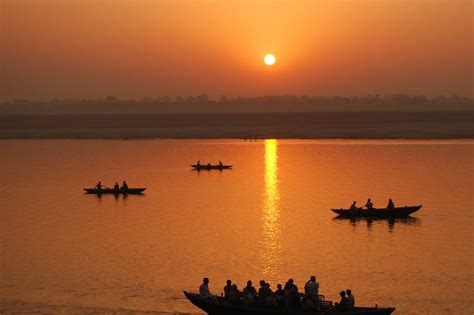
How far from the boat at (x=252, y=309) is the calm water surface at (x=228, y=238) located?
157 cm

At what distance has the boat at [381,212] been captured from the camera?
148 ft

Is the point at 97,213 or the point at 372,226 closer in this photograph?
the point at 372,226

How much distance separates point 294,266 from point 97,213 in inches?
832

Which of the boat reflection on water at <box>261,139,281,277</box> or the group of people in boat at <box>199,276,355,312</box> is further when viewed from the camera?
the boat reflection on water at <box>261,139,281,277</box>

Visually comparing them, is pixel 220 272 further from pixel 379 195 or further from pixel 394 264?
pixel 379 195

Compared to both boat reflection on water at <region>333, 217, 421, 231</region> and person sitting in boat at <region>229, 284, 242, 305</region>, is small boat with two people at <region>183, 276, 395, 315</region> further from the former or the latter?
boat reflection on water at <region>333, 217, 421, 231</region>

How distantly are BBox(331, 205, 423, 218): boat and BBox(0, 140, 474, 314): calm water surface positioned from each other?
2.14 feet

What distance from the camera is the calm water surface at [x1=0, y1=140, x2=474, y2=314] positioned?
96.2 ft

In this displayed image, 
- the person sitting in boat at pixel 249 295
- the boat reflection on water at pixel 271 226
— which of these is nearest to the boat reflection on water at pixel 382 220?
the boat reflection on water at pixel 271 226

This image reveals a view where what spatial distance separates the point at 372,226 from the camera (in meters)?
43.5

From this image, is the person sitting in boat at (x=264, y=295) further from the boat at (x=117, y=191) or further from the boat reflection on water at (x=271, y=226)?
the boat at (x=117, y=191)

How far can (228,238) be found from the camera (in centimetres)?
3994

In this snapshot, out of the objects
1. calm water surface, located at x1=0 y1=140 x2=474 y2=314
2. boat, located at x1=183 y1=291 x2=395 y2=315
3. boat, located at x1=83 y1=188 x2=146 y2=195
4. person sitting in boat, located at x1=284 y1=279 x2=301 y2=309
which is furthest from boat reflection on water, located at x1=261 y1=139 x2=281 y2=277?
boat, located at x1=83 y1=188 x2=146 y2=195

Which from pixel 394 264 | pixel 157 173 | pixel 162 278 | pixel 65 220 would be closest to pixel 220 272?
pixel 162 278
